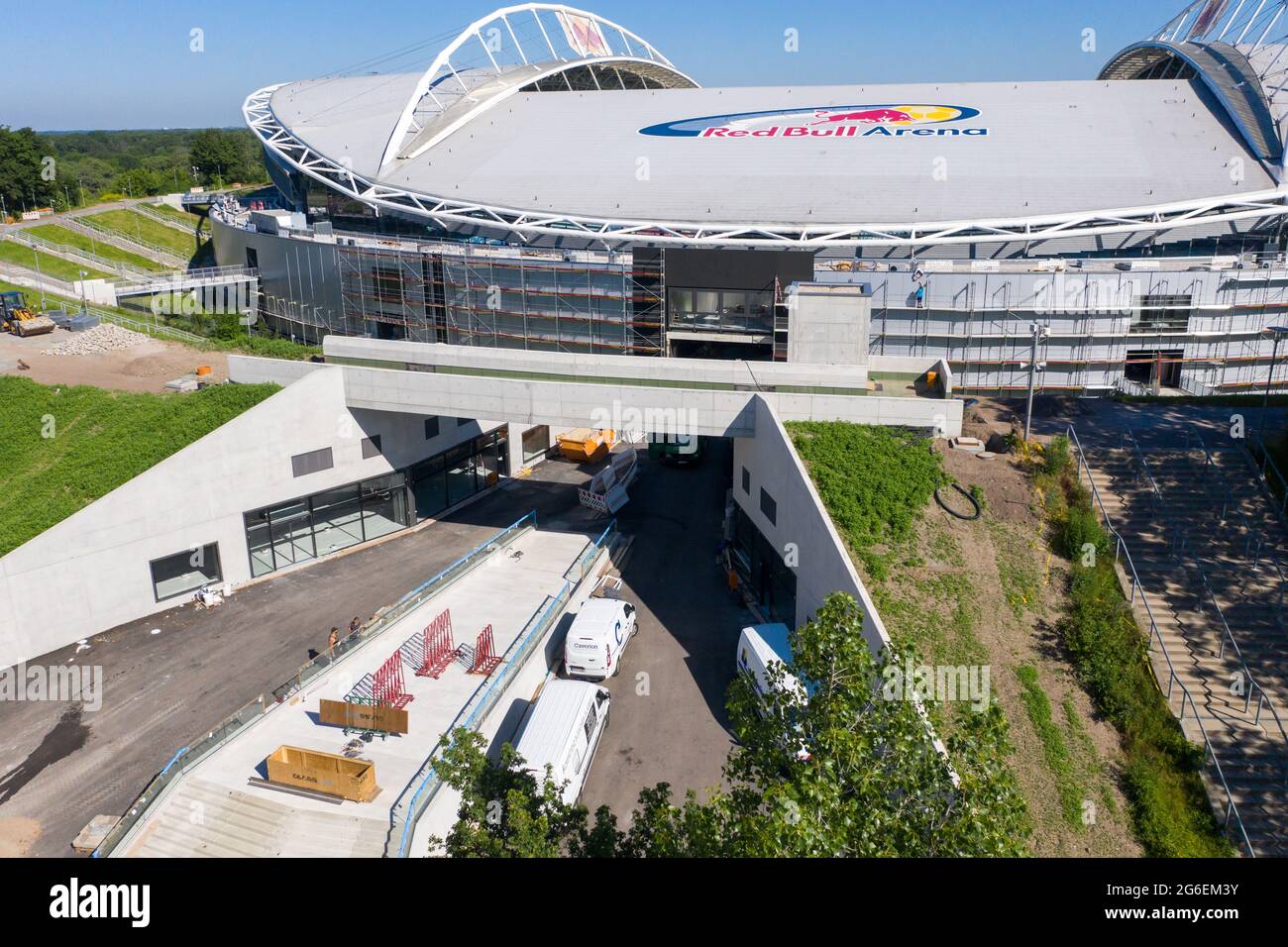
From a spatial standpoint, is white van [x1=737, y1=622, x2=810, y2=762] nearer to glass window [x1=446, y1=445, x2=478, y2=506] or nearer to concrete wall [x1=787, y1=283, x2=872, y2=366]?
concrete wall [x1=787, y1=283, x2=872, y2=366]

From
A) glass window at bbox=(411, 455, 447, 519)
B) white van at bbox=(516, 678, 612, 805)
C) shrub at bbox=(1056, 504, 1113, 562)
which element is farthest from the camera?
glass window at bbox=(411, 455, 447, 519)

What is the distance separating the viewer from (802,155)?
4169 centimetres

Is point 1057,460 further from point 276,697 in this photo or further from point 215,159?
point 215,159

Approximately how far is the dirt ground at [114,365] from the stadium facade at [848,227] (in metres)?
7.84

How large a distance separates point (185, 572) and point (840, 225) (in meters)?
28.5

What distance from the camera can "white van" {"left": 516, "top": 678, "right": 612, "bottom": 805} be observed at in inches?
697

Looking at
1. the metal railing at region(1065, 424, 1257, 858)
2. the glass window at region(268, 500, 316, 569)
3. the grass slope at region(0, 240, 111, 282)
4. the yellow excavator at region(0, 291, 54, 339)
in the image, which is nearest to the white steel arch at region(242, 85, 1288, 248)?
the metal railing at region(1065, 424, 1257, 858)

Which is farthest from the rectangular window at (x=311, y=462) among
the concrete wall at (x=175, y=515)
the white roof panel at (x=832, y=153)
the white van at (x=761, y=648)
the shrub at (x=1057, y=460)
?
the shrub at (x=1057, y=460)

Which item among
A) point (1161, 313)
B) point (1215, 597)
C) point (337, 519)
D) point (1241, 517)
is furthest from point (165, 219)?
point (1215, 597)

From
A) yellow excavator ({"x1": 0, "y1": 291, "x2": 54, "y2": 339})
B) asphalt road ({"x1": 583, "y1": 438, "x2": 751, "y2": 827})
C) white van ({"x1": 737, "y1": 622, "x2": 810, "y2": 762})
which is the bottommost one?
asphalt road ({"x1": 583, "y1": 438, "x2": 751, "y2": 827})

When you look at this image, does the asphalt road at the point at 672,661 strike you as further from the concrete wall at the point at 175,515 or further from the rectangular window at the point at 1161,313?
the rectangular window at the point at 1161,313

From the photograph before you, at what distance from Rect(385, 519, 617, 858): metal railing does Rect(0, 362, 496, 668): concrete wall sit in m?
9.01

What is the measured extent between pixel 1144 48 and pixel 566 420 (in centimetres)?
4955

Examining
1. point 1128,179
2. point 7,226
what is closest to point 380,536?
point 1128,179
